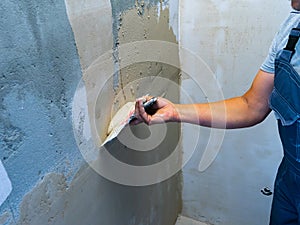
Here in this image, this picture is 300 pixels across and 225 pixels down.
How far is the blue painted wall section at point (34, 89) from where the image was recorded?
569 millimetres

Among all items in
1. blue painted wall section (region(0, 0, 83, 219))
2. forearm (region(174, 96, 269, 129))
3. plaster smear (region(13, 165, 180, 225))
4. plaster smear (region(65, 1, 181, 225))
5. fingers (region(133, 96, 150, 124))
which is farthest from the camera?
forearm (region(174, 96, 269, 129))

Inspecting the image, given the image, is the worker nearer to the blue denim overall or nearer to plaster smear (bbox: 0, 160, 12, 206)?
the blue denim overall

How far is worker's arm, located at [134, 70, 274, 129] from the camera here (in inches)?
40.4

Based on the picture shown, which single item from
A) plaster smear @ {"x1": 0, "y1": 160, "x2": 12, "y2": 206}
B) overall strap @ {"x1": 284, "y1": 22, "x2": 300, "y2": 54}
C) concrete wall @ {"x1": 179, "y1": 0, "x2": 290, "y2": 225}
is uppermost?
overall strap @ {"x1": 284, "y1": 22, "x2": 300, "y2": 54}

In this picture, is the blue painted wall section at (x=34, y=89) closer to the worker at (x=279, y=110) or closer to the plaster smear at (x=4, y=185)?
the plaster smear at (x=4, y=185)

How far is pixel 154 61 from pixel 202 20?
0.37 metres

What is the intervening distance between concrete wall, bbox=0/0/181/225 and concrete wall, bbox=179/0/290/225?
43 cm

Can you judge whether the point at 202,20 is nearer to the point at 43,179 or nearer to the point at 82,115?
the point at 82,115

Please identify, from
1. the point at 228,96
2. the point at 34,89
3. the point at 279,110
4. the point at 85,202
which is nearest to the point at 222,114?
the point at 279,110

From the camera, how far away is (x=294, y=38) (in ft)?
2.82

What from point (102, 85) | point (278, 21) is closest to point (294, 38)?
point (278, 21)

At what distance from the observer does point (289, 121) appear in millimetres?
880

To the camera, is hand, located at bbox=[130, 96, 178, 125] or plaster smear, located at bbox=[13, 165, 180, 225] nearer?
plaster smear, located at bbox=[13, 165, 180, 225]

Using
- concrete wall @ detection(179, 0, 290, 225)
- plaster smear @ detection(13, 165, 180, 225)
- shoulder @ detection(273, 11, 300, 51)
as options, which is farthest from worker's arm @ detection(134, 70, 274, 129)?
concrete wall @ detection(179, 0, 290, 225)
